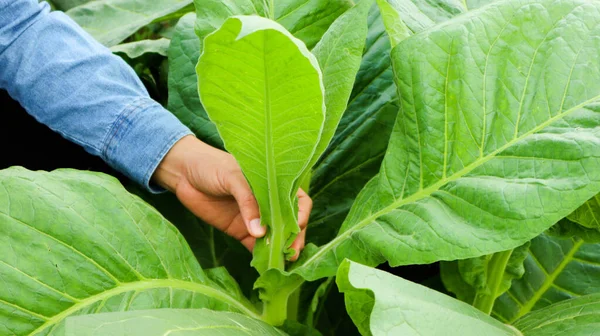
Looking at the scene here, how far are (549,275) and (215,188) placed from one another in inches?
22.3

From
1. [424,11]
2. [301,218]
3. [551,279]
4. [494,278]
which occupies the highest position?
[424,11]

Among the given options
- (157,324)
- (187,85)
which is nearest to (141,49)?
(187,85)

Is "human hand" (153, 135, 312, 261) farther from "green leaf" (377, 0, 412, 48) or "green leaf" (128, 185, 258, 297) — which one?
"green leaf" (377, 0, 412, 48)

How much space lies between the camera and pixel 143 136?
1.00 meters

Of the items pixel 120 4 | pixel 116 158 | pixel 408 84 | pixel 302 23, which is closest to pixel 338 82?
pixel 408 84

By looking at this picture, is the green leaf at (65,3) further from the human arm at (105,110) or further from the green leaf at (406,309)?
the green leaf at (406,309)

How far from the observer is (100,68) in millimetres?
1034

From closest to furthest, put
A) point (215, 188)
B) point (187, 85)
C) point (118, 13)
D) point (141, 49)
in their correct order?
point (215, 188), point (187, 85), point (141, 49), point (118, 13)

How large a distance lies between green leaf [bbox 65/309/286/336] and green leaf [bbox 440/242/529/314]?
36 cm

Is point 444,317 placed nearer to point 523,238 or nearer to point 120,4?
point 523,238

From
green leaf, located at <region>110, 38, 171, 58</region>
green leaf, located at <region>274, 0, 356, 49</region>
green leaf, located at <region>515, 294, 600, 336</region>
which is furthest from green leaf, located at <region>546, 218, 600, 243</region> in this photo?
green leaf, located at <region>110, 38, 171, 58</region>

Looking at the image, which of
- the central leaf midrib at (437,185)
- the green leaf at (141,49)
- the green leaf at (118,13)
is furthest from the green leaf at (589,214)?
the green leaf at (118,13)

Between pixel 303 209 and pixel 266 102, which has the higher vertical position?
pixel 266 102

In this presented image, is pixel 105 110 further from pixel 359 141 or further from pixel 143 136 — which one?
pixel 359 141
